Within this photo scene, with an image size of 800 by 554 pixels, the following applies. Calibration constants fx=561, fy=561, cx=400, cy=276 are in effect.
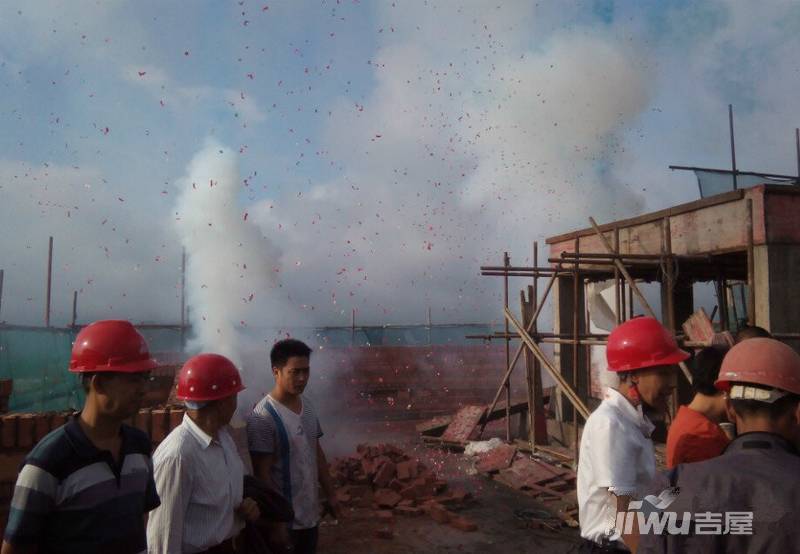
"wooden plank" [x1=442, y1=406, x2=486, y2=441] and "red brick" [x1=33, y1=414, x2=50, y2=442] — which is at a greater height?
"red brick" [x1=33, y1=414, x2=50, y2=442]

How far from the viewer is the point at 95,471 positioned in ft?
6.97

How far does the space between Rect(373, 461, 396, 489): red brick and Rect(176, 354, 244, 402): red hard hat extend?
6.16m

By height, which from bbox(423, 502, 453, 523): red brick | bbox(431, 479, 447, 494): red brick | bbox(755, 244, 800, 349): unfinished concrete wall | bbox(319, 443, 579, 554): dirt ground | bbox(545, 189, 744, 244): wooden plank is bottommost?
bbox(319, 443, 579, 554): dirt ground

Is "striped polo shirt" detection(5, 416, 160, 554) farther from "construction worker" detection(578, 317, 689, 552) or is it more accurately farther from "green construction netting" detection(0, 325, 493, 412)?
"green construction netting" detection(0, 325, 493, 412)

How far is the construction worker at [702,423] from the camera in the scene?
2.64 metres

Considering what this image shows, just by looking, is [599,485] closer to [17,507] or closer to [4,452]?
[17,507]

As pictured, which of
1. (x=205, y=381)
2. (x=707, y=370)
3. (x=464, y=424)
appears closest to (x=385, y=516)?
(x=464, y=424)

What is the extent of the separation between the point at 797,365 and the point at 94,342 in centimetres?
253

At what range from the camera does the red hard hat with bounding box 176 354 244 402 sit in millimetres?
2758

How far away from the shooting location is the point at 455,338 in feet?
61.6

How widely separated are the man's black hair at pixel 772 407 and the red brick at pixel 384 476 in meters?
7.37

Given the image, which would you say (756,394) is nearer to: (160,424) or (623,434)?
(623,434)

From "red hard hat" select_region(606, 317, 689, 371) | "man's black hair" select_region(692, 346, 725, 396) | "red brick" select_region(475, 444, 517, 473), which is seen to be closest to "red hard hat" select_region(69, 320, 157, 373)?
"red hard hat" select_region(606, 317, 689, 371)

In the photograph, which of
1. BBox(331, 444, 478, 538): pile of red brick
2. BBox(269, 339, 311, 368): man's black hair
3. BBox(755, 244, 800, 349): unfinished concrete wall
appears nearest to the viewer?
BBox(269, 339, 311, 368): man's black hair
